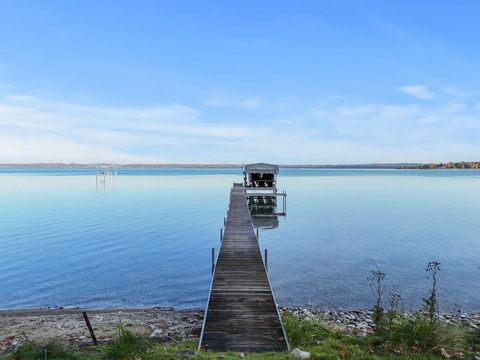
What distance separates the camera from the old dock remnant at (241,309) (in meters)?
7.42

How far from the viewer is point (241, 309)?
908 cm

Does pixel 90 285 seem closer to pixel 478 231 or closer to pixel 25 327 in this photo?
pixel 25 327

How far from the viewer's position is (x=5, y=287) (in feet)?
48.1

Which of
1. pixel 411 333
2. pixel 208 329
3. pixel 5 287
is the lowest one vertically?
pixel 5 287

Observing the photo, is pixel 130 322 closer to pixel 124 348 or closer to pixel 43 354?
pixel 124 348

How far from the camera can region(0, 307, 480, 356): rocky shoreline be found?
9336 mm

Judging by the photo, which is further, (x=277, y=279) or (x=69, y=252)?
(x=69, y=252)

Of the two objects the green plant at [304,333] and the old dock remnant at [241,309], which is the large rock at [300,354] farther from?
the green plant at [304,333]

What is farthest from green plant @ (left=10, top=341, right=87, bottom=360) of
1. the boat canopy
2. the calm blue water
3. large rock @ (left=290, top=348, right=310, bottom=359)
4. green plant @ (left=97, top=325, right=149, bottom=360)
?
the boat canopy

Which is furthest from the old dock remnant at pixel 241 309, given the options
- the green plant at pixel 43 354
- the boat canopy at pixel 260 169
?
the boat canopy at pixel 260 169

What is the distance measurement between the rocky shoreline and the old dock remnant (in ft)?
3.27

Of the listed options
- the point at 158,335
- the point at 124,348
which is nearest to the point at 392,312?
the point at 124,348

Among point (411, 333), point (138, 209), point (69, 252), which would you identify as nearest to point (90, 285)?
point (69, 252)

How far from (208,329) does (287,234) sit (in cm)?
1907
